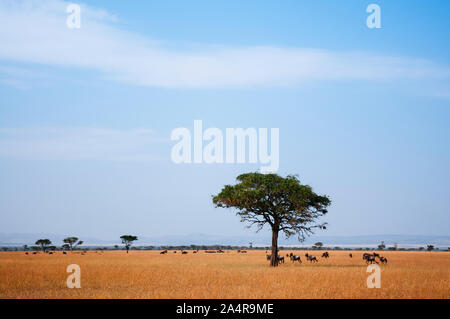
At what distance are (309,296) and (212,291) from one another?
451 centimetres

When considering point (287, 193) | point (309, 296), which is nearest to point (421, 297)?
point (309, 296)

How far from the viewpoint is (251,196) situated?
49.4m

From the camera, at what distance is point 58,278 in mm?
33094

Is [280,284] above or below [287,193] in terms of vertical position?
below

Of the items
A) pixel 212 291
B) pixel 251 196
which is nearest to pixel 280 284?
pixel 212 291
